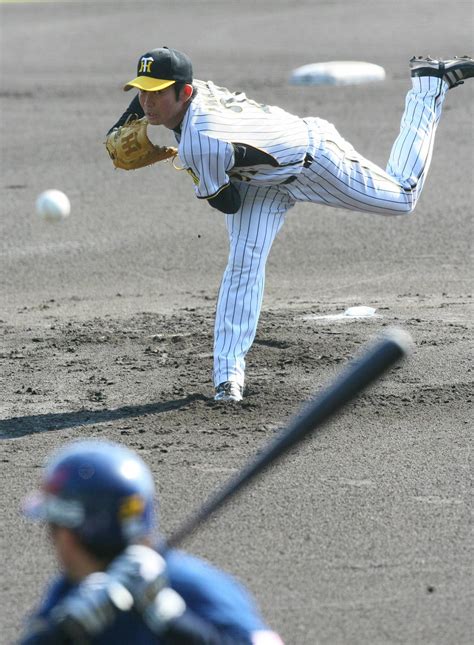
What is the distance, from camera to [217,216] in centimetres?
1039

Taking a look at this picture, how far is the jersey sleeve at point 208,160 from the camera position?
553 cm

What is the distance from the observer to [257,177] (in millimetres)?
5828

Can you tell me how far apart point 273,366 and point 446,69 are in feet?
6.51

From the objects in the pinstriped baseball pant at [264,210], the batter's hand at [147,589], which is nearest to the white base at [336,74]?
the pinstriped baseball pant at [264,210]

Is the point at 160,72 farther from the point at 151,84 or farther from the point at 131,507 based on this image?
the point at 131,507

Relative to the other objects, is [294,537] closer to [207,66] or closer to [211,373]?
[211,373]

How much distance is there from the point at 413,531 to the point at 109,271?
5.23m

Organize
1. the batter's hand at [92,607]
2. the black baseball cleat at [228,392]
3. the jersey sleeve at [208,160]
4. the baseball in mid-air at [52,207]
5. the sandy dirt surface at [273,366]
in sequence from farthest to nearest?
1. the baseball in mid-air at [52,207]
2. the black baseball cleat at [228,392]
3. the jersey sleeve at [208,160]
4. the sandy dirt surface at [273,366]
5. the batter's hand at [92,607]

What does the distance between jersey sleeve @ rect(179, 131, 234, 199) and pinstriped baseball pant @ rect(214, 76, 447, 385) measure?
0.41m

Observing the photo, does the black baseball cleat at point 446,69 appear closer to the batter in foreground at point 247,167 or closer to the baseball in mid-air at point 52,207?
the batter in foreground at point 247,167

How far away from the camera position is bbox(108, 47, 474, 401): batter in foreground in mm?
5582

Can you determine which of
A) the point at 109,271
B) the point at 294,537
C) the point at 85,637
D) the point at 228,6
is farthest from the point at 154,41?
the point at 85,637

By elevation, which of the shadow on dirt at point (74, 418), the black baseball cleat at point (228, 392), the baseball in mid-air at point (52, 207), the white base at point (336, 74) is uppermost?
the black baseball cleat at point (228, 392)

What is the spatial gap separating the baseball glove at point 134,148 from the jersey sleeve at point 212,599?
384 cm
